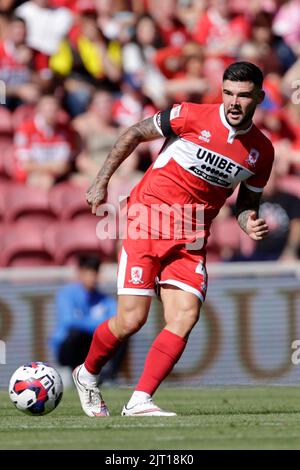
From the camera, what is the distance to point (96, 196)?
770cm

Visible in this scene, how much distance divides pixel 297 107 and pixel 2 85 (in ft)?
13.9

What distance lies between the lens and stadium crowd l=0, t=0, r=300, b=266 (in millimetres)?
14258

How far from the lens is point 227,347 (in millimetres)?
12859

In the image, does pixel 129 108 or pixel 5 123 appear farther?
pixel 129 108

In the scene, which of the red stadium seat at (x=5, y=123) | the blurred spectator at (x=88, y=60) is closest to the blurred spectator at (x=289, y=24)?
the blurred spectator at (x=88, y=60)

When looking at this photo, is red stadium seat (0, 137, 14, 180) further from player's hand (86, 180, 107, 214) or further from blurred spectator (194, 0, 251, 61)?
player's hand (86, 180, 107, 214)

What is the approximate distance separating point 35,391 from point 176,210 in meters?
1.59

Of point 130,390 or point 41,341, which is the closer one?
point 130,390

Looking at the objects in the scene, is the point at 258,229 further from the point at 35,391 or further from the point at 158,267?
the point at 35,391

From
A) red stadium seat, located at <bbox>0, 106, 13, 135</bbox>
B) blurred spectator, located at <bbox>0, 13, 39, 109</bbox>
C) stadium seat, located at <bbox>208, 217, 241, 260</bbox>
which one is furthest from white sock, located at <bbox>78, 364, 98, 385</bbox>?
blurred spectator, located at <bbox>0, 13, 39, 109</bbox>

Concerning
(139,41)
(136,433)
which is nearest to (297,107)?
(139,41)

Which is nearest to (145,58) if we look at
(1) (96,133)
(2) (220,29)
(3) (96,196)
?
(2) (220,29)

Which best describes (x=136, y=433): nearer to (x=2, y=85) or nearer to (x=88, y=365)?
(x=88, y=365)
